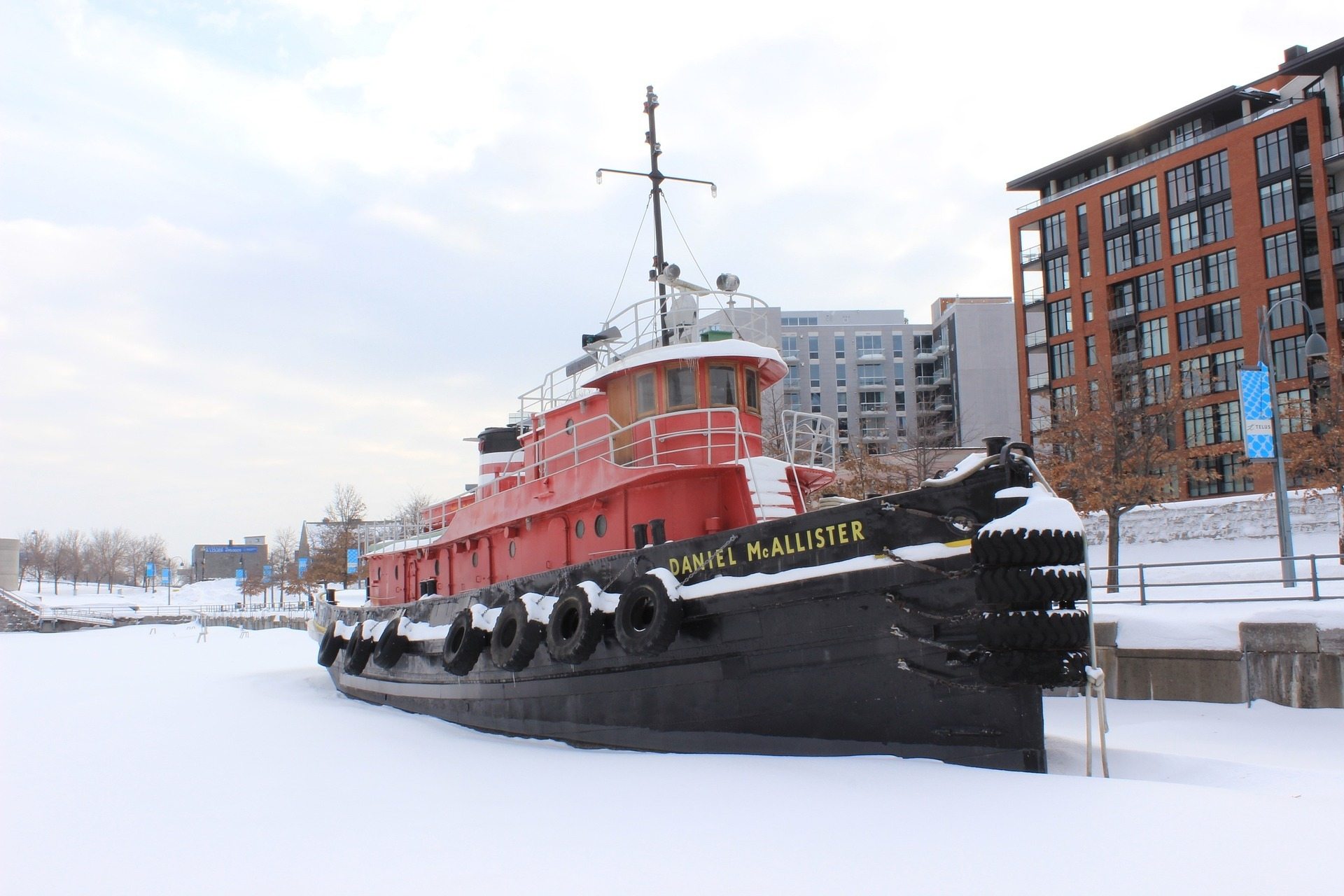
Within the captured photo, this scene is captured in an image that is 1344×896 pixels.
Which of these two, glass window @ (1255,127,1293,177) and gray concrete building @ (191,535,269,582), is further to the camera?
gray concrete building @ (191,535,269,582)

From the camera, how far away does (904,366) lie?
7294 cm

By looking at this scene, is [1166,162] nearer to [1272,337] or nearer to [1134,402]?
[1272,337]

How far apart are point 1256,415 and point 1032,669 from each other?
1255 centimetres

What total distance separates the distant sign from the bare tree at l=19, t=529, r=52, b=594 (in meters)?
114

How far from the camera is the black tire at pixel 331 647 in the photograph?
1684 centimetres

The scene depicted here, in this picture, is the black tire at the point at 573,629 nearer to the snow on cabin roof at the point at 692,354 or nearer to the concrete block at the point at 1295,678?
the snow on cabin roof at the point at 692,354

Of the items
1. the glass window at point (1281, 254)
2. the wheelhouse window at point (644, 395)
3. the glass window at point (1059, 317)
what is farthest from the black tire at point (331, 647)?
the glass window at point (1059, 317)

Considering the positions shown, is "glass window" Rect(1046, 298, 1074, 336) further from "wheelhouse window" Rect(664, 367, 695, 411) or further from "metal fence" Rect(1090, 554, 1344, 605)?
"wheelhouse window" Rect(664, 367, 695, 411)

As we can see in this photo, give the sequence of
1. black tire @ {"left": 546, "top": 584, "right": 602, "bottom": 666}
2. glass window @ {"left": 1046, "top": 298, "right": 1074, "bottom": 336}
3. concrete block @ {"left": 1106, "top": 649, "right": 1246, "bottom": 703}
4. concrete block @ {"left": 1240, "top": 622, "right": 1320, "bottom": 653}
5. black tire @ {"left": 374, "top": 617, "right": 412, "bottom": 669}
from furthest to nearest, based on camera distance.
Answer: glass window @ {"left": 1046, "top": 298, "right": 1074, "bottom": 336} → black tire @ {"left": 374, "top": 617, "right": 412, "bottom": 669} → concrete block @ {"left": 1106, "top": 649, "right": 1246, "bottom": 703} → concrete block @ {"left": 1240, "top": 622, "right": 1320, "bottom": 653} → black tire @ {"left": 546, "top": 584, "right": 602, "bottom": 666}

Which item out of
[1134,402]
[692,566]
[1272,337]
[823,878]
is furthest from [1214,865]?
[1272,337]

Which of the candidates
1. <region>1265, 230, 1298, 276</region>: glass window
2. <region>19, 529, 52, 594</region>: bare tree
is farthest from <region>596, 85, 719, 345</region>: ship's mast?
<region>19, 529, 52, 594</region>: bare tree

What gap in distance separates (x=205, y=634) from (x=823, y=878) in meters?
47.4

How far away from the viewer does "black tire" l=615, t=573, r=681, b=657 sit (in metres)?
8.63

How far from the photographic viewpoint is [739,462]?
9664 mm
